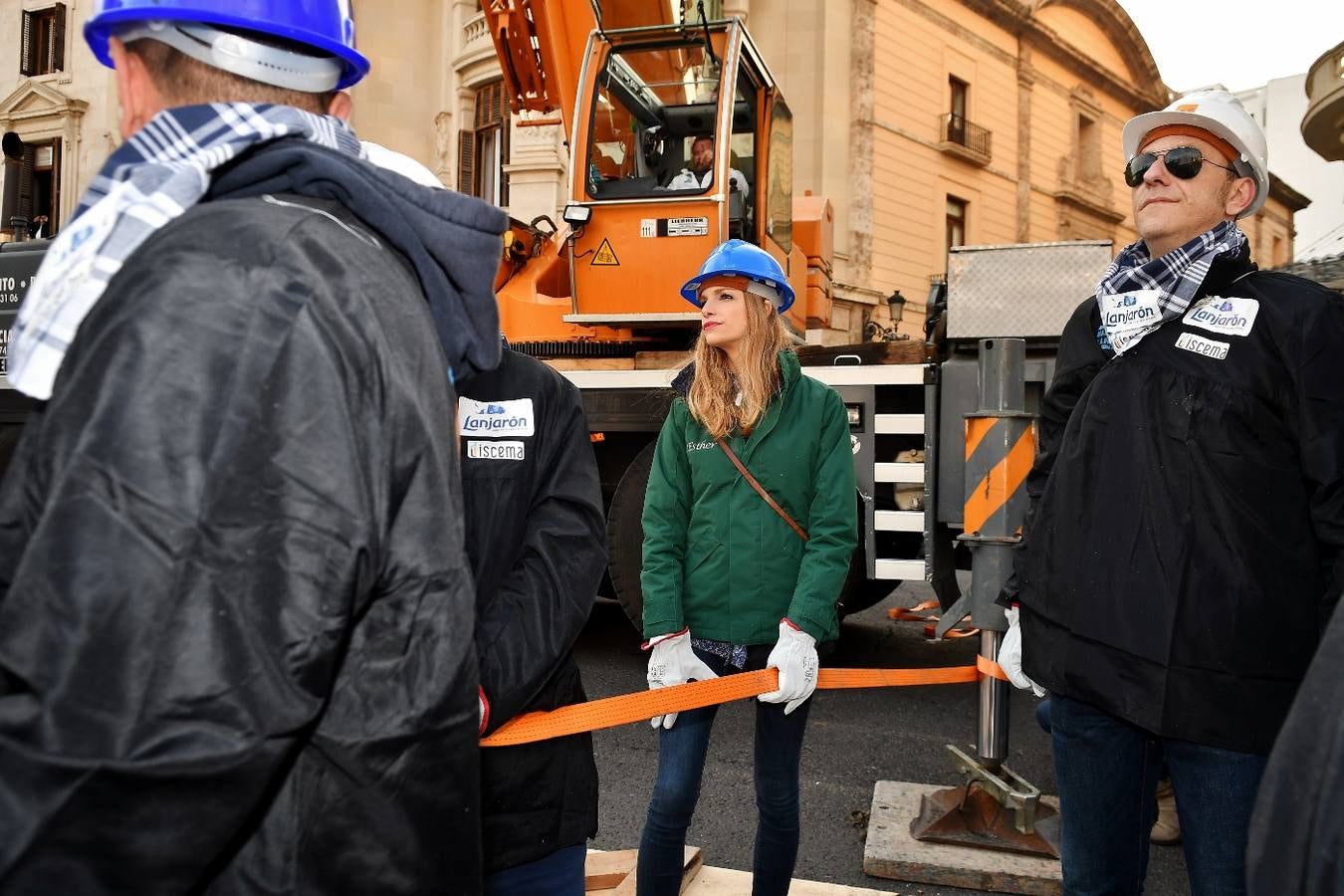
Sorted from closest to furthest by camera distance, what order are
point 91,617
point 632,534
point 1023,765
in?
point 91,617
point 1023,765
point 632,534

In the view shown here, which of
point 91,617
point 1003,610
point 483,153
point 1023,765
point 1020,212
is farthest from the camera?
point 1020,212

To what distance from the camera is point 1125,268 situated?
219 centimetres

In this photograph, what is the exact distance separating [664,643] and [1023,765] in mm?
2427

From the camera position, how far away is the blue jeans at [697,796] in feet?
8.12

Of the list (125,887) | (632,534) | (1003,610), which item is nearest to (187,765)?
(125,887)

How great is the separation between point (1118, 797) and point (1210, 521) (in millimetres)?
627

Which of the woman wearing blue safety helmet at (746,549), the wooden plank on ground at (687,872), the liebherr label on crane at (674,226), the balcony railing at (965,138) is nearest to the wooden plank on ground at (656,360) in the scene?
the liebherr label on crane at (674,226)

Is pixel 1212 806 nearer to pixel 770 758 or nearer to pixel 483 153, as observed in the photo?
pixel 770 758

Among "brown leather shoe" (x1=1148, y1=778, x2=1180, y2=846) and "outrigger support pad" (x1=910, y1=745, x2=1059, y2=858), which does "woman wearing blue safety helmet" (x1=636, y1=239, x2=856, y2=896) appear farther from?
"brown leather shoe" (x1=1148, y1=778, x2=1180, y2=846)

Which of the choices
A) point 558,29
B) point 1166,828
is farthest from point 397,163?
point 558,29

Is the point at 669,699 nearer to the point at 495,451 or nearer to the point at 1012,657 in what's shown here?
the point at 1012,657

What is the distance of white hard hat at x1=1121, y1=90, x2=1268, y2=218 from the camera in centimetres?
211

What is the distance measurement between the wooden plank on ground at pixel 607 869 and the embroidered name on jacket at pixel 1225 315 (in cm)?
205

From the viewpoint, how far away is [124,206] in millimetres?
929
